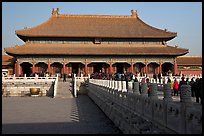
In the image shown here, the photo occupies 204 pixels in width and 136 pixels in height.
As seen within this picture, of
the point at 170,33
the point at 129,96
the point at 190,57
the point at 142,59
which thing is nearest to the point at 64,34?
the point at 142,59

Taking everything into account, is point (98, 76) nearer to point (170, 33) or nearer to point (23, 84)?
point (23, 84)

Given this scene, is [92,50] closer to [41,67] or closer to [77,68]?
[77,68]

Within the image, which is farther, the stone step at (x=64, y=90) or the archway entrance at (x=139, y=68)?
the archway entrance at (x=139, y=68)

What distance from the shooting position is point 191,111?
17.1 feet

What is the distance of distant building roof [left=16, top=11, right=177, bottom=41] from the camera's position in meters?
42.9

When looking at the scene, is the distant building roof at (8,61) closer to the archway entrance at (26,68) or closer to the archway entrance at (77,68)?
the archway entrance at (26,68)

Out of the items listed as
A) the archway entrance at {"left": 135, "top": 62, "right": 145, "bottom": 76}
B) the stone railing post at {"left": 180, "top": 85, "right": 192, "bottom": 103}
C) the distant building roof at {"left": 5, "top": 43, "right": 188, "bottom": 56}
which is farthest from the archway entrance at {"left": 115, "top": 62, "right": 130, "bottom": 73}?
the stone railing post at {"left": 180, "top": 85, "right": 192, "bottom": 103}

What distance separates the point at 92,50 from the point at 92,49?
31cm

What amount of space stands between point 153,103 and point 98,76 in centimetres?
2571

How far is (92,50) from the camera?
41688 mm

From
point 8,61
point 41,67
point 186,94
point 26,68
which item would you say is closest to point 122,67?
point 41,67

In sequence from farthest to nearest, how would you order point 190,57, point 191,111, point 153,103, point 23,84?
point 190,57 → point 23,84 → point 153,103 → point 191,111

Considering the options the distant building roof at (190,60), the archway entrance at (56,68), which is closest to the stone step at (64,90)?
the archway entrance at (56,68)

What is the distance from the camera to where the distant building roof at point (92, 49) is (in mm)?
40344
